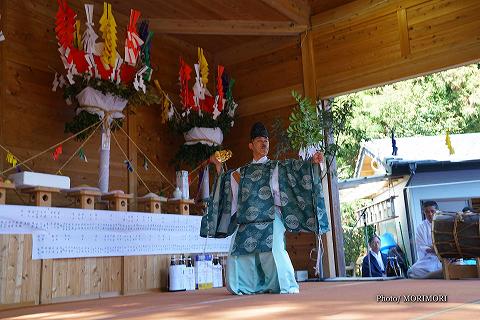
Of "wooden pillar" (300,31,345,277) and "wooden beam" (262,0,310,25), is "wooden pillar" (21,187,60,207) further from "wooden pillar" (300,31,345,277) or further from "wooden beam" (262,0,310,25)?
"wooden beam" (262,0,310,25)

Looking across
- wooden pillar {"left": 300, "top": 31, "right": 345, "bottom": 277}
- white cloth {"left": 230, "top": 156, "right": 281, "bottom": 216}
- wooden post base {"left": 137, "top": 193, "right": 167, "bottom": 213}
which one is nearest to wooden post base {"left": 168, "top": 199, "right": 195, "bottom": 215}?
wooden post base {"left": 137, "top": 193, "right": 167, "bottom": 213}

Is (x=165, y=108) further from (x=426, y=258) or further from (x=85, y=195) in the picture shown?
(x=426, y=258)

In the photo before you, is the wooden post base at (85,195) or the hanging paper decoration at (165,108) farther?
the hanging paper decoration at (165,108)

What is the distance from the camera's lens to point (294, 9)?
6.26 metres

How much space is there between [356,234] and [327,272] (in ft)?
21.1

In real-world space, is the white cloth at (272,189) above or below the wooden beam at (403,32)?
below

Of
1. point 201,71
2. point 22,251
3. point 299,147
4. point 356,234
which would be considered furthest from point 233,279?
point 356,234

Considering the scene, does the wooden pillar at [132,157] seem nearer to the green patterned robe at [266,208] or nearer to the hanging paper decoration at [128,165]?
the hanging paper decoration at [128,165]

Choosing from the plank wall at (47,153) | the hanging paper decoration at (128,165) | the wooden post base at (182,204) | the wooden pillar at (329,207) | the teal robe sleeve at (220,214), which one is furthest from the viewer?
the wooden pillar at (329,207)

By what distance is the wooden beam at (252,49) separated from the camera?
6.65 meters

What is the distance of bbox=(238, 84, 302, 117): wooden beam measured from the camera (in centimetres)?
643

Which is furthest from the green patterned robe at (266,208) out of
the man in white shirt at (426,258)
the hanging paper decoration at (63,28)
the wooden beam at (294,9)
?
the wooden beam at (294,9)

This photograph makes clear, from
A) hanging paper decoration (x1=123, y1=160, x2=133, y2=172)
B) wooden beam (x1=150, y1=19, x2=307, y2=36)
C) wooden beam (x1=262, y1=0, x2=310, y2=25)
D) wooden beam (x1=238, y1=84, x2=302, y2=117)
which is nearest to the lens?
hanging paper decoration (x1=123, y1=160, x2=133, y2=172)

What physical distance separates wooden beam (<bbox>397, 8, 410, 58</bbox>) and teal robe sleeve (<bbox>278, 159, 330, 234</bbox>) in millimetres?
2623
